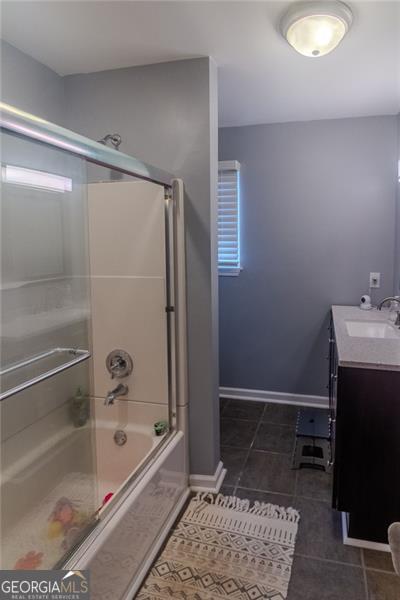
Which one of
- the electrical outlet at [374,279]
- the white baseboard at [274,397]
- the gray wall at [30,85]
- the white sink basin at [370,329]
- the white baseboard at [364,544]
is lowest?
the white baseboard at [364,544]

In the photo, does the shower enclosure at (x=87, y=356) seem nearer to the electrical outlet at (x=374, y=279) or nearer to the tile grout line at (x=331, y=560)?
the tile grout line at (x=331, y=560)

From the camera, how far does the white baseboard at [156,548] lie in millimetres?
1761

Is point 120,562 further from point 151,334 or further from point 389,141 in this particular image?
point 389,141

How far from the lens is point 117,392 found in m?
2.43

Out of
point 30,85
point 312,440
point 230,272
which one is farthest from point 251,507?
point 30,85

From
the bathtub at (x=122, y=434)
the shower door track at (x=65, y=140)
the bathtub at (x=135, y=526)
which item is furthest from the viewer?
the bathtub at (x=122, y=434)

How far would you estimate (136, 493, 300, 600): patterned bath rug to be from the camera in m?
1.78

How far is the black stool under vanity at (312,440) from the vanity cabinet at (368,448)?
667mm

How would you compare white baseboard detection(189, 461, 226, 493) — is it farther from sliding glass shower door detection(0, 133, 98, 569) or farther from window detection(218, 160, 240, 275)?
window detection(218, 160, 240, 275)

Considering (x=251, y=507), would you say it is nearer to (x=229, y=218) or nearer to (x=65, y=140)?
(x=65, y=140)

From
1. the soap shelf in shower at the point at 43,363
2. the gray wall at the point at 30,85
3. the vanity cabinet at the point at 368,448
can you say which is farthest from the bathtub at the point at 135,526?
the gray wall at the point at 30,85

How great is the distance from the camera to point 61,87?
2445 millimetres

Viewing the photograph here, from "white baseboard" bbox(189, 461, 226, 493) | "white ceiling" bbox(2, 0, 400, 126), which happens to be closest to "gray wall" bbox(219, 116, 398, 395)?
"white ceiling" bbox(2, 0, 400, 126)

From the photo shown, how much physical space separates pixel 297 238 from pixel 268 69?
1.45 meters
